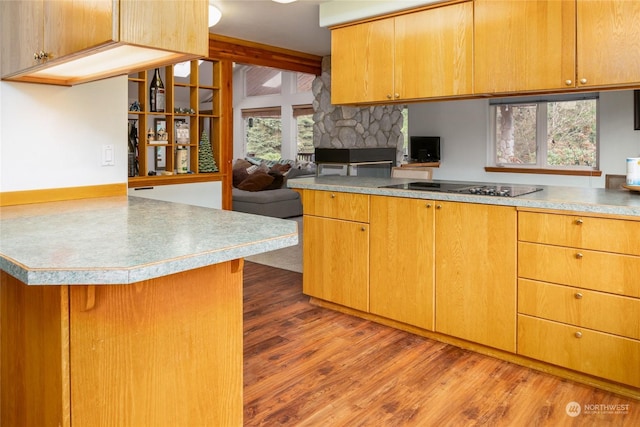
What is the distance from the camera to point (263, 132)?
33.4 ft

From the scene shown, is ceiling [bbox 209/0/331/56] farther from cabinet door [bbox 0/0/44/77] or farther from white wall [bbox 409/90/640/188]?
cabinet door [bbox 0/0/44/77]

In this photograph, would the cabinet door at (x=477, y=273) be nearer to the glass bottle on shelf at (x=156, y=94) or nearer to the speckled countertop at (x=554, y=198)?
the speckled countertop at (x=554, y=198)

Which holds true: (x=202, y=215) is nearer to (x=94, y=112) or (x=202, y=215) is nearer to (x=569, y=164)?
(x=94, y=112)

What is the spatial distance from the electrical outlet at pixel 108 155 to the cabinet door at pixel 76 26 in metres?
0.85

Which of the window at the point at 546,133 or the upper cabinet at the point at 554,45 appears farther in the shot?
the window at the point at 546,133

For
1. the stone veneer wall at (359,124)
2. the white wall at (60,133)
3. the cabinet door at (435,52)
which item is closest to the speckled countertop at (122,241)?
the white wall at (60,133)

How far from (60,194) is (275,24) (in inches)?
116

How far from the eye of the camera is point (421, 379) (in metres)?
2.44

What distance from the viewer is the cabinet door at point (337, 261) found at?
3242 millimetres

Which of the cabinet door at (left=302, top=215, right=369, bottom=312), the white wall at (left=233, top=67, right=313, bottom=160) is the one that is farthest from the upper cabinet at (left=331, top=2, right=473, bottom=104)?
the white wall at (left=233, top=67, right=313, bottom=160)

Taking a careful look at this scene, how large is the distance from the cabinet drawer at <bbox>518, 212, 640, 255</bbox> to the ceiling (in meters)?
2.42

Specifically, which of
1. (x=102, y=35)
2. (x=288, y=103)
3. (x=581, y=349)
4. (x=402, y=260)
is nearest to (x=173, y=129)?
(x=402, y=260)

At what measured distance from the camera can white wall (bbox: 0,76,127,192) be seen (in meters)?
2.19

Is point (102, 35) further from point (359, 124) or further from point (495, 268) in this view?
point (359, 124)
